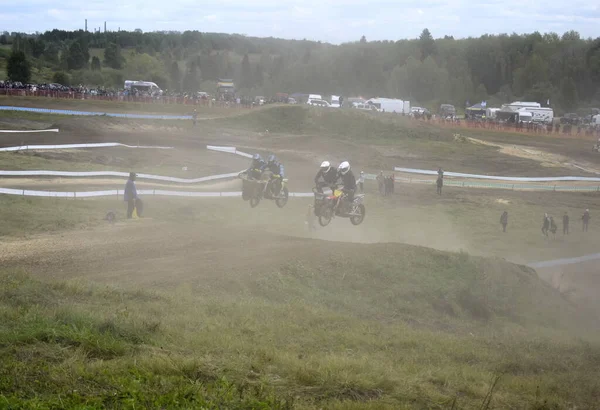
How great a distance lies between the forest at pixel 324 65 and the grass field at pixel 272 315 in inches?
1570

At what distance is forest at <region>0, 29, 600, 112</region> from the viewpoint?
6956 cm

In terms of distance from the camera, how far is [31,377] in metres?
7.30

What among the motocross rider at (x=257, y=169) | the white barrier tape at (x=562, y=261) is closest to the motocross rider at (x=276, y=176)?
the motocross rider at (x=257, y=169)

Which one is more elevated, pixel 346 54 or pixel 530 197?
pixel 346 54

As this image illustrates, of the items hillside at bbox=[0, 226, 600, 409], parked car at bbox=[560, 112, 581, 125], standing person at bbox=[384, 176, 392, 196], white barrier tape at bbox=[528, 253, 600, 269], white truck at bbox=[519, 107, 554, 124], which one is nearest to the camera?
hillside at bbox=[0, 226, 600, 409]

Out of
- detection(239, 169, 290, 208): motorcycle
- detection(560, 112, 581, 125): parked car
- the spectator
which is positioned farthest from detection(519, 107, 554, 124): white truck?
detection(239, 169, 290, 208): motorcycle

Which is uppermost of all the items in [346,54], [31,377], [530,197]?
[346,54]

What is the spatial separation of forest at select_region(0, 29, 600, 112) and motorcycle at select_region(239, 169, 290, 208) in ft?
131

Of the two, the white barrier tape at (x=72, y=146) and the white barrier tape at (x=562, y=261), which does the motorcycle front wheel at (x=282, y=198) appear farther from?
the white barrier tape at (x=72, y=146)

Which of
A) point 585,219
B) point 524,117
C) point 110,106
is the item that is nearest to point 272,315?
point 585,219

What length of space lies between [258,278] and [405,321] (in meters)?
3.26

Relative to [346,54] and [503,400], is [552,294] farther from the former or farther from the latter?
[346,54]

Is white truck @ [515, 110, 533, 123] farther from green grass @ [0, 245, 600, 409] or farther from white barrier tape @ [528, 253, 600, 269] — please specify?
green grass @ [0, 245, 600, 409]

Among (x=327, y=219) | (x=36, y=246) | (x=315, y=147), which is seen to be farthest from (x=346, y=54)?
(x=36, y=246)
